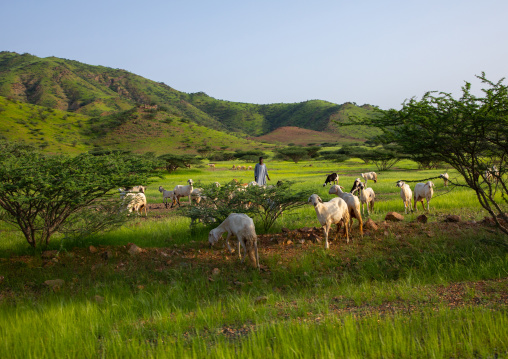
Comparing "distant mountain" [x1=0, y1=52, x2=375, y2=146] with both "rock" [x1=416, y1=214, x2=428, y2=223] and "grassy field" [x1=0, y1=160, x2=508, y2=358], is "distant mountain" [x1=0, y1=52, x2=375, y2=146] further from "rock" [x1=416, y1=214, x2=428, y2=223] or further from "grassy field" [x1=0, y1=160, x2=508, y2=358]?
"grassy field" [x1=0, y1=160, x2=508, y2=358]

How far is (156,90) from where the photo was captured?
180 meters

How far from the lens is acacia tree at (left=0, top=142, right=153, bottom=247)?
22.3 ft

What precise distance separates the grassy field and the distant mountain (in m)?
97.9

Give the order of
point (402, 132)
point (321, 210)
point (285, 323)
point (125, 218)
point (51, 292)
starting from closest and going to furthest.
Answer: point (285, 323) < point (51, 292) < point (402, 132) < point (321, 210) < point (125, 218)

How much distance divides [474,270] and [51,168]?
8.66 meters

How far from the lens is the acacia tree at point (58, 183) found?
6.80 metres

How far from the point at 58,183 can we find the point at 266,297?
487 cm

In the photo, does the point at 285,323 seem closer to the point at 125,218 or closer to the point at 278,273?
the point at 278,273

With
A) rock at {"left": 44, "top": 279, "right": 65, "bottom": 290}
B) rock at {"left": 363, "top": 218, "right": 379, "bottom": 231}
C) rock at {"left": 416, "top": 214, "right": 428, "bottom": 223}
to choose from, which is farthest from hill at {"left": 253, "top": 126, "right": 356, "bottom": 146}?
rock at {"left": 44, "top": 279, "right": 65, "bottom": 290}

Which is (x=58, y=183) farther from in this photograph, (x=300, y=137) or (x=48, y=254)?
(x=300, y=137)

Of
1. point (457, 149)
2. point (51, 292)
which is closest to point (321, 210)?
point (457, 149)

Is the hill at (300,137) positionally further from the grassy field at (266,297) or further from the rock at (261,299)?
the rock at (261,299)

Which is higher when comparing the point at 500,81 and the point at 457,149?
the point at 500,81

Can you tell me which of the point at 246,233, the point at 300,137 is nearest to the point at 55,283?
the point at 246,233
